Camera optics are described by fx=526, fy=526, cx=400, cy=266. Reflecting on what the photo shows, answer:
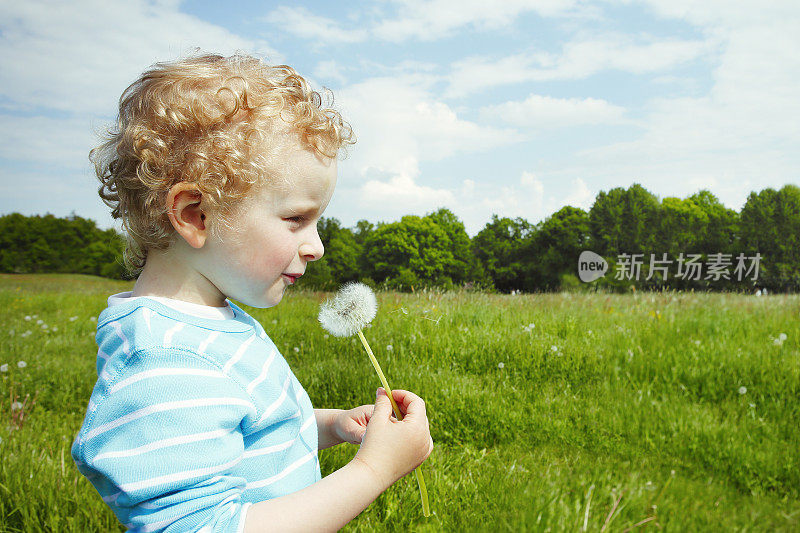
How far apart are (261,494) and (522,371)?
124 inches

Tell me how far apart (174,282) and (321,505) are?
0.73 metres

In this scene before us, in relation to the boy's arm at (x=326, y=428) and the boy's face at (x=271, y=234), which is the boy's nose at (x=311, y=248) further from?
the boy's arm at (x=326, y=428)

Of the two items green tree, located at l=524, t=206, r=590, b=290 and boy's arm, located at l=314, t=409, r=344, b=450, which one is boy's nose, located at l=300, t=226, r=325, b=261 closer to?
boy's arm, located at l=314, t=409, r=344, b=450

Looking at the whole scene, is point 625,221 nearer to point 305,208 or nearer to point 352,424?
point 352,424

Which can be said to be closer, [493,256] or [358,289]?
[358,289]

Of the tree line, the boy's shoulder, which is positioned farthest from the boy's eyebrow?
the tree line

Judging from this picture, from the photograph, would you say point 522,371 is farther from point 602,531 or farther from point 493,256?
point 493,256

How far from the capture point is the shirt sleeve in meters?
1.16

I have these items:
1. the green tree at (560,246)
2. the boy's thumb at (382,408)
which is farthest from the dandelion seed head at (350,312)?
the green tree at (560,246)

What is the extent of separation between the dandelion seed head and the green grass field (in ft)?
3.57

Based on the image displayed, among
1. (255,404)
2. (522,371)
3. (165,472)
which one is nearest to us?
(165,472)

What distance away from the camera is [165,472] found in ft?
3.77

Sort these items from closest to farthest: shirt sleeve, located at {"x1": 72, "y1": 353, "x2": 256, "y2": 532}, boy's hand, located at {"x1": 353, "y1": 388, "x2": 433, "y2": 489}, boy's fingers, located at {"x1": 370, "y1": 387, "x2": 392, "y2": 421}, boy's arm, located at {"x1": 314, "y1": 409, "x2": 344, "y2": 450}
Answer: shirt sleeve, located at {"x1": 72, "y1": 353, "x2": 256, "y2": 532}, boy's hand, located at {"x1": 353, "y1": 388, "x2": 433, "y2": 489}, boy's fingers, located at {"x1": 370, "y1": 387, "x2": 392, "y2": 421}, boy's arm, located at {"x1": 314, "y1": 409, "x2": 344, "y2": 450}

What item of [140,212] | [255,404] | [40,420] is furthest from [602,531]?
[40,420]
